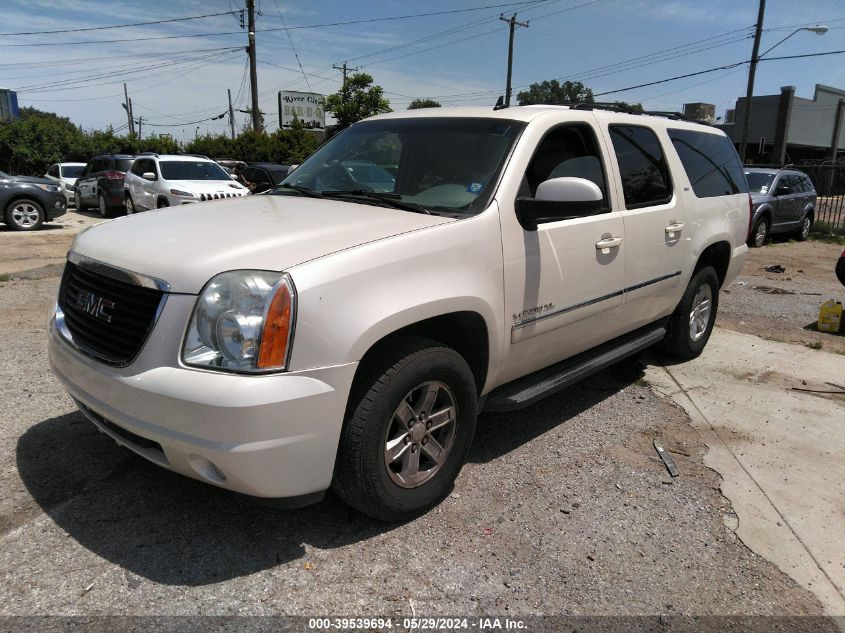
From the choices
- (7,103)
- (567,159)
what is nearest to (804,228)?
(567,159)

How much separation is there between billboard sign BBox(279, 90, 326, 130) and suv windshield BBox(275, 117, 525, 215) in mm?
42256

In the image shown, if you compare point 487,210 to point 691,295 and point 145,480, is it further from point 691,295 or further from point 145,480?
point 691,295

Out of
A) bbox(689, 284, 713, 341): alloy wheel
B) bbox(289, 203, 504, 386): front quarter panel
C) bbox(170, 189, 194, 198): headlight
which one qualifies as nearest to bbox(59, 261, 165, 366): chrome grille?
bbox(289, 203, 504, 386): front quarter panel

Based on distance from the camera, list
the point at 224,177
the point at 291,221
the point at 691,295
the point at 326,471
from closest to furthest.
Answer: the point at 326,471 → the point at 291,221 → the point at 691,295 → the point at 224,177

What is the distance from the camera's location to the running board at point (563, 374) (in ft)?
11.1

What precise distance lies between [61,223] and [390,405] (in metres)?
17.2

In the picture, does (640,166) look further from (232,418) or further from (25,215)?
(25,215)

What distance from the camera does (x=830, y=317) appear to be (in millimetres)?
6656

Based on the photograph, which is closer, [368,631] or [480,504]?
[368,631]

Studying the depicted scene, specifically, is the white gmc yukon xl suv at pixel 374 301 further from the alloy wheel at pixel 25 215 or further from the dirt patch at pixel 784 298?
the alloy wheel at pixel 25 215

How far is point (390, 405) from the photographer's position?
2625 millimetres

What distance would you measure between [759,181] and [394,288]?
46.7 feet

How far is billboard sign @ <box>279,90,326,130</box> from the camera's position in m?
44.2

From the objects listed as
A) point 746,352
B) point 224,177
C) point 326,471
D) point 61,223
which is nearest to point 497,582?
point 326,471
